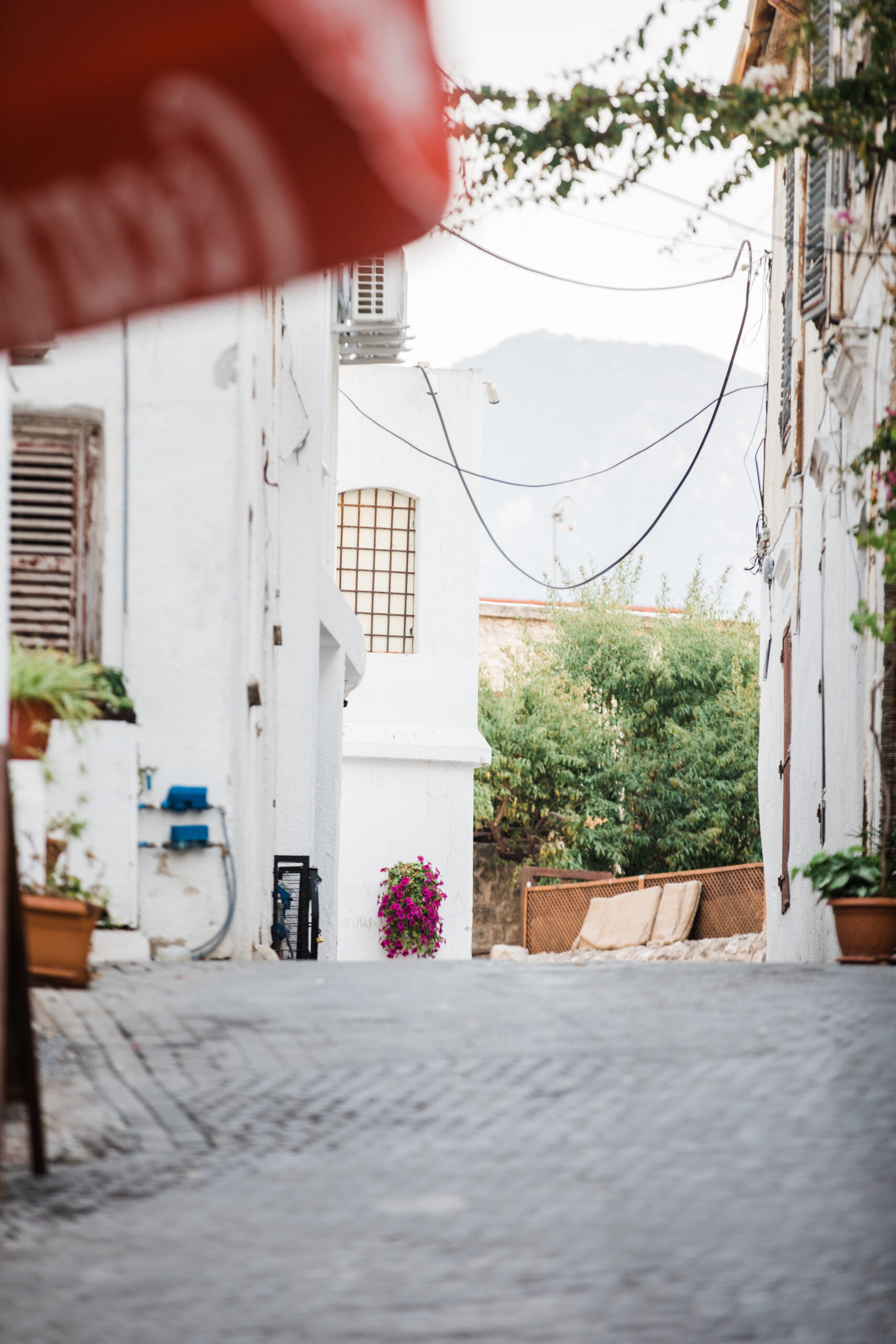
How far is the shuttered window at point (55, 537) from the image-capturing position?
820 cm

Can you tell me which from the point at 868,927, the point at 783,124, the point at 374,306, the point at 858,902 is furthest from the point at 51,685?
the point at 374,306

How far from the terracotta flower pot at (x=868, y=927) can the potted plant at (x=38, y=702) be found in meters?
4.28

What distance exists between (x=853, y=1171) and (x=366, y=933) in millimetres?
17652

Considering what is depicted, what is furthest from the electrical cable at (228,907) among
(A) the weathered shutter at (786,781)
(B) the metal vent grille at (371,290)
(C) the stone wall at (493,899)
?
(C) the stone wall at (493,899)

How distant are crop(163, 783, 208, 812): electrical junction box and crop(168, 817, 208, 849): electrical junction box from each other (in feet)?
0.32

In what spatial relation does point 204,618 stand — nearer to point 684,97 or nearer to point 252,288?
point 684,97

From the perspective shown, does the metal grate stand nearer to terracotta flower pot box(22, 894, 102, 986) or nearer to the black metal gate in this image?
the black metal gate

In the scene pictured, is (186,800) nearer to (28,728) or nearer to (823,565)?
(28,728)

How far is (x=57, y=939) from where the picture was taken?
6504 millimetres

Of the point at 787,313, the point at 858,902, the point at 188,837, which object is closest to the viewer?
the point at 188,837

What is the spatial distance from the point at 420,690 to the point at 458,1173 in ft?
60.1

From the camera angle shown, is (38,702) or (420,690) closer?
(38,702)

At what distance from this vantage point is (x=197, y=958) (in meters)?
8.22

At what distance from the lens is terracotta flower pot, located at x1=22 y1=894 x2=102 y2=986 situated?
6.48 meters
